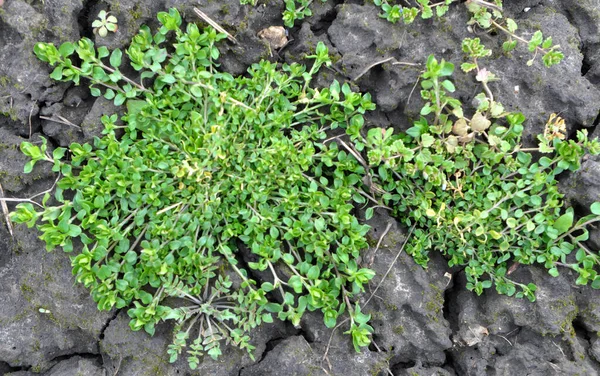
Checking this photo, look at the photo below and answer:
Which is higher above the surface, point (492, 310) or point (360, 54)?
point (360, 54)

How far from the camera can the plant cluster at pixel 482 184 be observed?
321cm

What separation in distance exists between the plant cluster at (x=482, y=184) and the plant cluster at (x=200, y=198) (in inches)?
12.9

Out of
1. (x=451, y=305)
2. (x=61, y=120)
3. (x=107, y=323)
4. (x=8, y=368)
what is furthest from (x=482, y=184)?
(x=8, y=368)

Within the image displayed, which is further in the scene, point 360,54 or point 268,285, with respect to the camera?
point 360,54

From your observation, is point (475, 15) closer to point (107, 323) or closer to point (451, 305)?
point (451, 305)

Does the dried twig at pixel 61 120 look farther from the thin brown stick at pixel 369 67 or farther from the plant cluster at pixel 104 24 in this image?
the thin brown stick at pixel 369 67

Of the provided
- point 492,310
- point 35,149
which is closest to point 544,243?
point 492,310

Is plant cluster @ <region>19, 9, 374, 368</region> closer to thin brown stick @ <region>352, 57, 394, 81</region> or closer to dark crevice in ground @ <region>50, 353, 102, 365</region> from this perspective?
thin brown stick @ <region>352, 57, 394, 81</region>

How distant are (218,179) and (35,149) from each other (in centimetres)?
109

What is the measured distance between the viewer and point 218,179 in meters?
3.23

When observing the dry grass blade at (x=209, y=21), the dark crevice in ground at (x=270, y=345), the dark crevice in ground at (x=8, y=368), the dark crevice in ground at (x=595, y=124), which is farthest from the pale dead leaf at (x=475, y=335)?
the dark crevice in ground at (x=8, y=368)

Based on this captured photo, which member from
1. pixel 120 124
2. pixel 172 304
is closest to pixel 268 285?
pixel 172 304

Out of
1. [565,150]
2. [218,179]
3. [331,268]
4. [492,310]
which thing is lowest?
[492,310]

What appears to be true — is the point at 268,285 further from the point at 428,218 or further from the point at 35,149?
the point at 35,149
